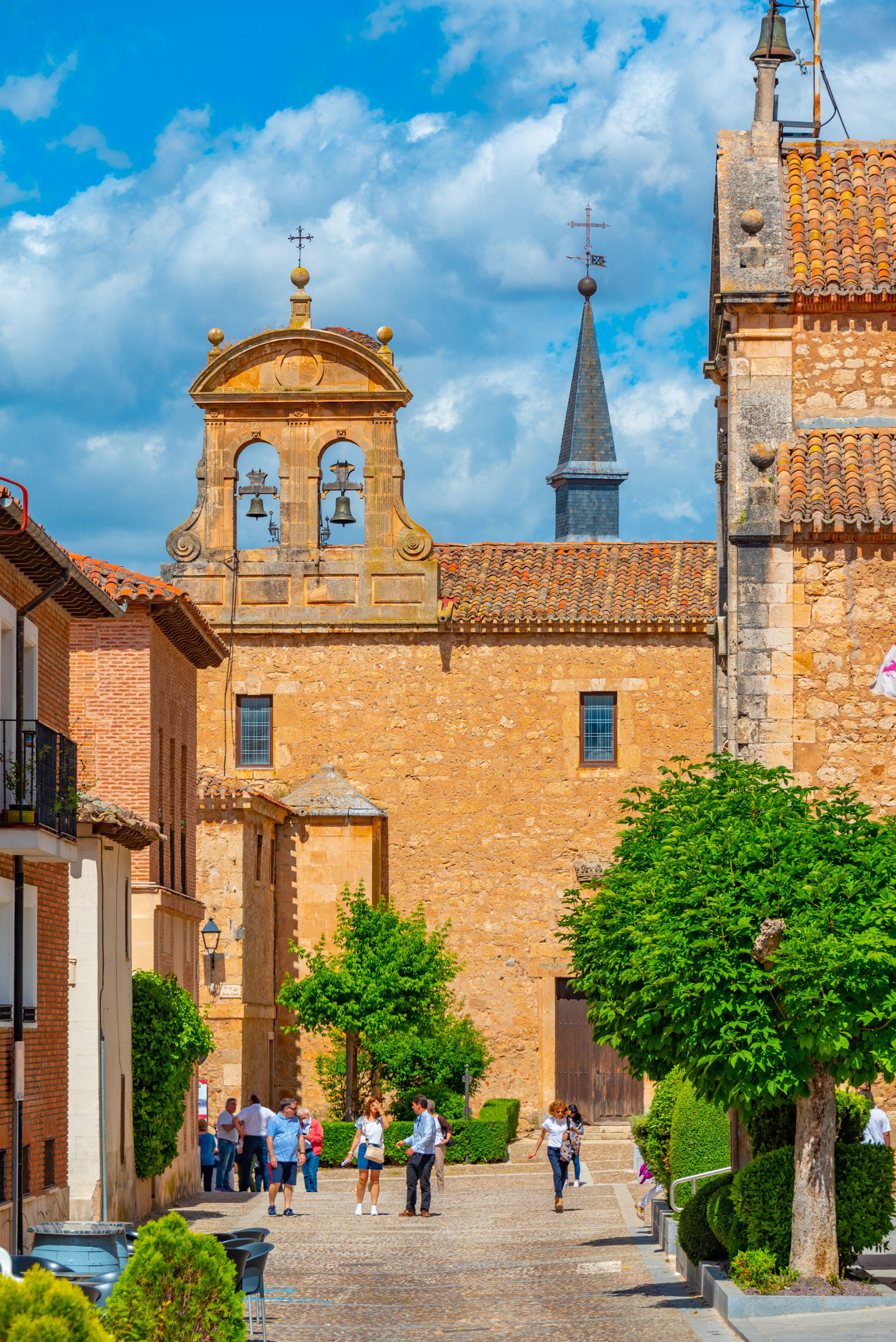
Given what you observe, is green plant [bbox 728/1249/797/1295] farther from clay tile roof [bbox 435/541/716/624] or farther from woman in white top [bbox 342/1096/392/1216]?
clay tile roof [bbox 435/541/716/624]

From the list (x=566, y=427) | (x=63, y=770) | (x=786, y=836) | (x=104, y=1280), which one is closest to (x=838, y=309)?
(x=786, y=836)

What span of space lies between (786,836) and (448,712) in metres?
22.4

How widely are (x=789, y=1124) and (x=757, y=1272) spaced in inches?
59.9

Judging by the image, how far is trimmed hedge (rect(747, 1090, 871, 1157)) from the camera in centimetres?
1469

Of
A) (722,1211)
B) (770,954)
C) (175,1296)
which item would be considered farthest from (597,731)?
(175,1296)

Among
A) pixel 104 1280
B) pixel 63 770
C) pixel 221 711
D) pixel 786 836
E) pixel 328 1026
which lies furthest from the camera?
pixel 221 711

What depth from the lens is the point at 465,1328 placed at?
14.1 metres

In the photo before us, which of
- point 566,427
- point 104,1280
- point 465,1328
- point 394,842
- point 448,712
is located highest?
point 566,427

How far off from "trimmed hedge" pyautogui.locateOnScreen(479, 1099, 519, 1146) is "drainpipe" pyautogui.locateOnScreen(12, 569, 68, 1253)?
14563 mm

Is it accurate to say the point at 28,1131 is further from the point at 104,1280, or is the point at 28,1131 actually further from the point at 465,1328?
the point at 104,1280

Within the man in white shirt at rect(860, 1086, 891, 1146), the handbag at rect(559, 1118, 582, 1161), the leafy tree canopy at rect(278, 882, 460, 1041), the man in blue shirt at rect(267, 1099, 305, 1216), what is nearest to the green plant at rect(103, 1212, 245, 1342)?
the man in white shirt at rect(860, 1086, 891, 1146)

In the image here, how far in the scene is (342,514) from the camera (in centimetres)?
3606

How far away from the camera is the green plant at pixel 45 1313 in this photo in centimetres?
789

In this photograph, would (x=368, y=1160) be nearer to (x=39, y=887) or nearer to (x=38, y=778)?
(x=39, y=887)
